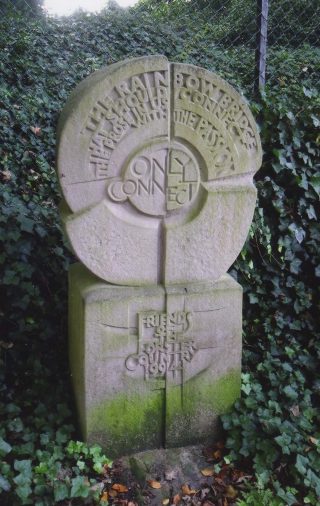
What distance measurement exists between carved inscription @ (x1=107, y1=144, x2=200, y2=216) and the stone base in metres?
0.45

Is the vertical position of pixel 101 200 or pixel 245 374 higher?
pixel 101 200

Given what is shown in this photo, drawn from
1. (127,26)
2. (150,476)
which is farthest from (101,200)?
(127,26)

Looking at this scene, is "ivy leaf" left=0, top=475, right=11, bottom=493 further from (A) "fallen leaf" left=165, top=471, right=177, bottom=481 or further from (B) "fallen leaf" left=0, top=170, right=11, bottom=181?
(B) "fallen leaf" left=0, top=170, right=11, bottom=181

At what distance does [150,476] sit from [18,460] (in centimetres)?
68

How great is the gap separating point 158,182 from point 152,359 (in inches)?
37.5

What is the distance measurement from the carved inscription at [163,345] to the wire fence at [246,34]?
4761 millimetres

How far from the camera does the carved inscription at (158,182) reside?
2.49 meters

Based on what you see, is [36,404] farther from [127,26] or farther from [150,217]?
[127,26]

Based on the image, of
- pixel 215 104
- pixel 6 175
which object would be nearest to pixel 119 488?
pixel 215 104

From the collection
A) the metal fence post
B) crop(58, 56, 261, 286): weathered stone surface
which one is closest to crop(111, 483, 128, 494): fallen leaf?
crop(58, 56, 261, 286): weathered stone surface

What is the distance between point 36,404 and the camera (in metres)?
2.95

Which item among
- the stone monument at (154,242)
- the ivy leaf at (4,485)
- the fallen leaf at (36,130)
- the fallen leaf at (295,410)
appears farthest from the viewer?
the fallen leaf at (36,130)

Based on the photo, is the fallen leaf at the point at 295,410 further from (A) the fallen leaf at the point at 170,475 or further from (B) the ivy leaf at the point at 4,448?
(B) the ivy leaf at the point at 4,448

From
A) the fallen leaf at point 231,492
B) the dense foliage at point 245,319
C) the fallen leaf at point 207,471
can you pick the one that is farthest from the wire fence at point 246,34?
the fallen leaf at point 231,492
